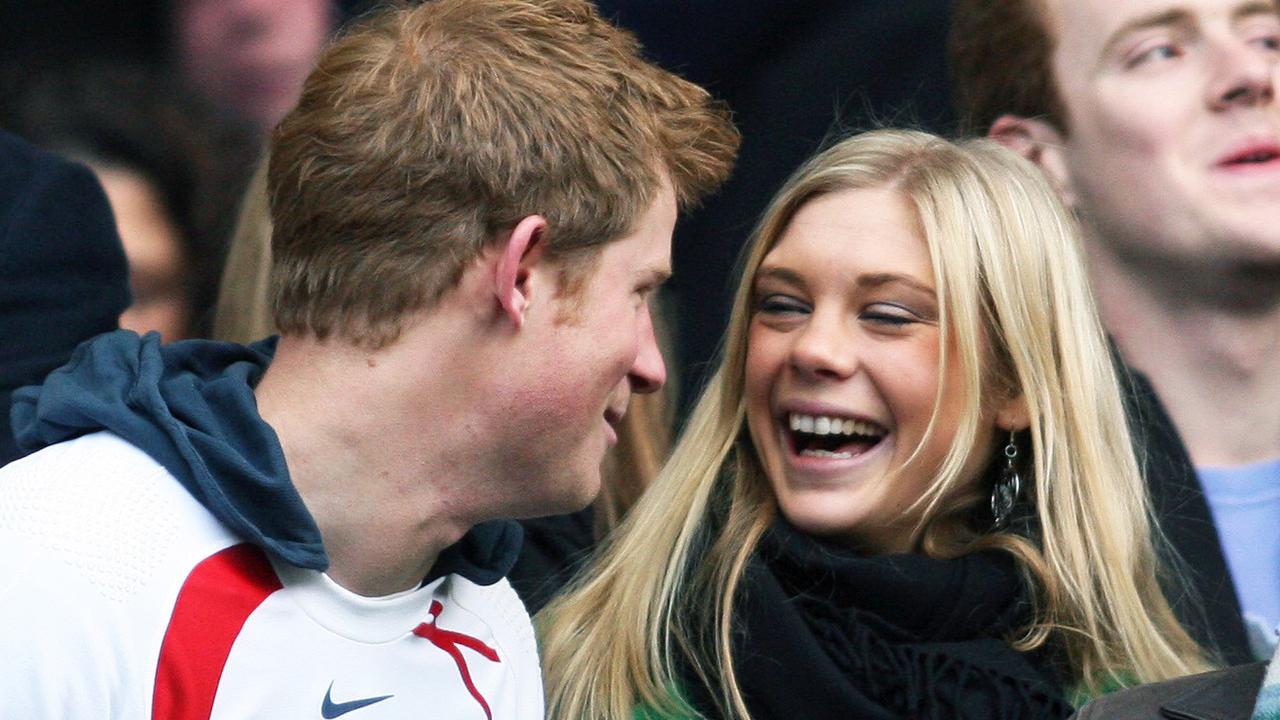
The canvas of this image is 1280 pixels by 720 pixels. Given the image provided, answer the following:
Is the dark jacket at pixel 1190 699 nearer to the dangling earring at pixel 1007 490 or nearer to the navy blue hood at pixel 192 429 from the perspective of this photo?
the dangling earring at pixel 1007 490

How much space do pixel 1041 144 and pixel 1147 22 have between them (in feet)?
1.00

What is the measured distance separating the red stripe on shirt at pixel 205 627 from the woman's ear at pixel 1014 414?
4.20 feet

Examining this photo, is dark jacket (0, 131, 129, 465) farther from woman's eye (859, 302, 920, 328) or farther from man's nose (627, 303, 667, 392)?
woman's eye (859, 302, 920, 328)

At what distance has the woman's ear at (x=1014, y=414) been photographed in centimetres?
263

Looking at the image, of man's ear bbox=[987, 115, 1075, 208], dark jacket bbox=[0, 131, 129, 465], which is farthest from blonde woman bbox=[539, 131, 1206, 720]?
dark jacket bbox=[0, 131, 129, 465]

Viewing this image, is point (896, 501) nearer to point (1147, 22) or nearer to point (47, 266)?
point (1147, 22)

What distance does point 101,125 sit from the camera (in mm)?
3658

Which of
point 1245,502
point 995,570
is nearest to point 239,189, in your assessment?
point 995,570

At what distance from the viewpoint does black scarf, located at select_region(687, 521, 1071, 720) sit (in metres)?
2.41

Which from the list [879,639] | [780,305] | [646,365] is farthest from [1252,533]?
[646,365]

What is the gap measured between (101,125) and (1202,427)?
248 centimetres

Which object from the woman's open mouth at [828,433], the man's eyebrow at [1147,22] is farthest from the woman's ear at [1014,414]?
the man's eyebrow at [1147,22]

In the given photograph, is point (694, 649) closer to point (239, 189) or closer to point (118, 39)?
point (239, 189)

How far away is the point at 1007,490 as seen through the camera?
8.79ft
